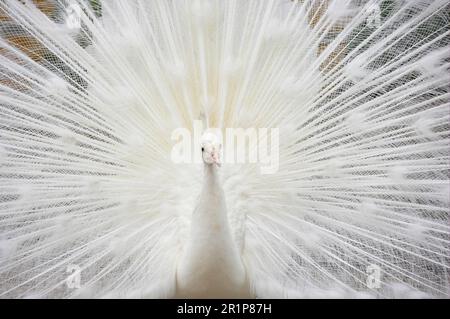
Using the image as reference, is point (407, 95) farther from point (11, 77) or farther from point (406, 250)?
point (11, 77)

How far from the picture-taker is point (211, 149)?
4.75ft

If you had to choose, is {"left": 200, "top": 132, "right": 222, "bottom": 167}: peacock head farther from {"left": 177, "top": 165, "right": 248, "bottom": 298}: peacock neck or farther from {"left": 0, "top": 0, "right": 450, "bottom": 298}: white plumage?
{"left": 0, "top": 0, "right": 450, "bottom": 298}: white plumage

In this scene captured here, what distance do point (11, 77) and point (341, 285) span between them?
48.5 inches

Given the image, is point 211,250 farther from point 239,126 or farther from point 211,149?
point 239,126

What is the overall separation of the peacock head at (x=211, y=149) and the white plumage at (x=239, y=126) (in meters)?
0.27

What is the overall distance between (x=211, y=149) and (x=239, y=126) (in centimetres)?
37

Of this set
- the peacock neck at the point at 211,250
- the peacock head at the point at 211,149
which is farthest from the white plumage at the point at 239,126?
the peacock head at the point at 211,149

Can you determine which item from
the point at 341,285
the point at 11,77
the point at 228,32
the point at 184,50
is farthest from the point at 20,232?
the point at 341,285

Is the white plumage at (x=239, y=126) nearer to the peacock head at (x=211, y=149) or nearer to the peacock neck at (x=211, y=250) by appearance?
the peacock neck at (x=211, y=250)

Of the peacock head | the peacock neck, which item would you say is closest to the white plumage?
the peacock neck

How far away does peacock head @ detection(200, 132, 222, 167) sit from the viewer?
57.0 inches

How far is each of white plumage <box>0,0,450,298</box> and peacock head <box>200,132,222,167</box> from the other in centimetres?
27

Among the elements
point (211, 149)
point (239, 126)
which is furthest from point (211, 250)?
point (239, 126)

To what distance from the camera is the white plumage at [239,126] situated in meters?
1.72
